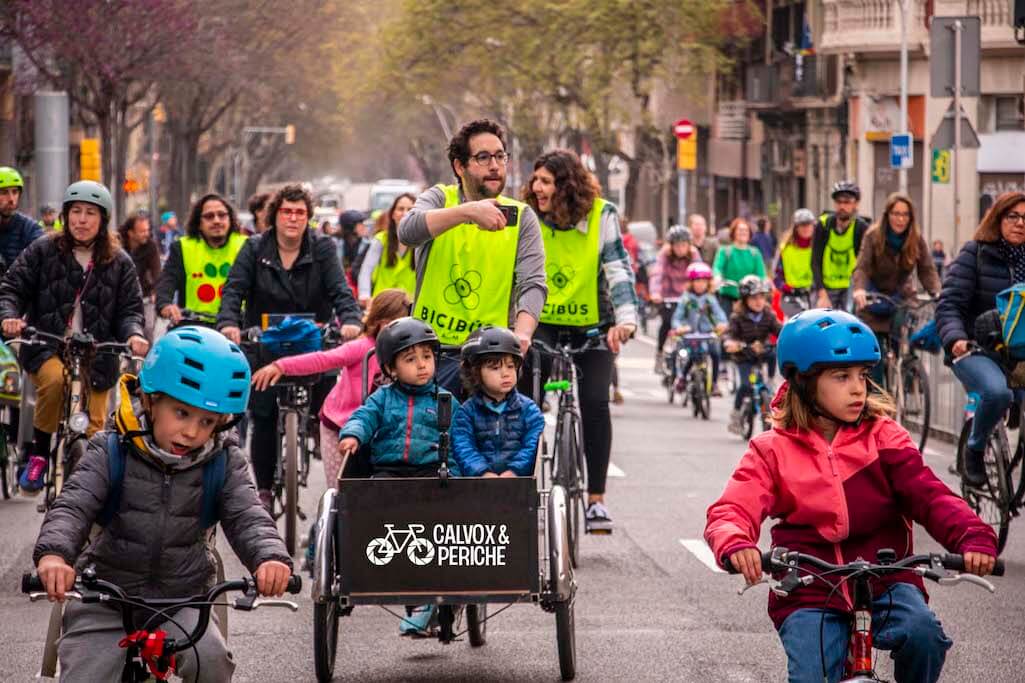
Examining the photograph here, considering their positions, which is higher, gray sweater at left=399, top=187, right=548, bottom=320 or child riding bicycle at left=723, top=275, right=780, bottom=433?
gray sweater at left=399, top=187, right=548, bottom=320

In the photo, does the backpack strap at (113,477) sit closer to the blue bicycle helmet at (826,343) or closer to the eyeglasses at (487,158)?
the blue bicycle helmet at (826,343)

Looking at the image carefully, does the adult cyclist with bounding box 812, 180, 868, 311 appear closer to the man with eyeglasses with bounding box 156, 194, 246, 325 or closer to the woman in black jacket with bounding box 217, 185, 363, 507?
the man with eyeglasses with bounding box 156, 194, 246, 325

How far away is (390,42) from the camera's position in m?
57.6

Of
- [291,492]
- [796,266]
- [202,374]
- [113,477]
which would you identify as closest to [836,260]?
[796,266]

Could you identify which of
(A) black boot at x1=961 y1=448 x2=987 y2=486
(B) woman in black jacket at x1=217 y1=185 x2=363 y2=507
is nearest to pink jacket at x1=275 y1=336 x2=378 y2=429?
(B) woman in black jacket at x1=217 y1=185 x2=363 y2=507

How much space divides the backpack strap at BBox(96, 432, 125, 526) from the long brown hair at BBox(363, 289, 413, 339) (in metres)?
4.05

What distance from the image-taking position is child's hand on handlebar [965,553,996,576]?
5090 mm

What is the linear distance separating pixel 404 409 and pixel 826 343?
2.84 metres

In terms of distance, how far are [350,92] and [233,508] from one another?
62.2 metres

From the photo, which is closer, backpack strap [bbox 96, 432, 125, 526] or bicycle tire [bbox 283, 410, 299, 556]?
backpack strap [bbox 96, 432, 125, 526]

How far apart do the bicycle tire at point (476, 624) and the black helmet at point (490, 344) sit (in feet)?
3.13

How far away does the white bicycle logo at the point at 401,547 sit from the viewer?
7.27 metres

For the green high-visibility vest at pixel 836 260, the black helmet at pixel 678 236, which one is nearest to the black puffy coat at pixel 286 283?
the green high-visibility vest at pixel 836 260

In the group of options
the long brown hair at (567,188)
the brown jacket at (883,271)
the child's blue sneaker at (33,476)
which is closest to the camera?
the long brown hair at (567,188)
